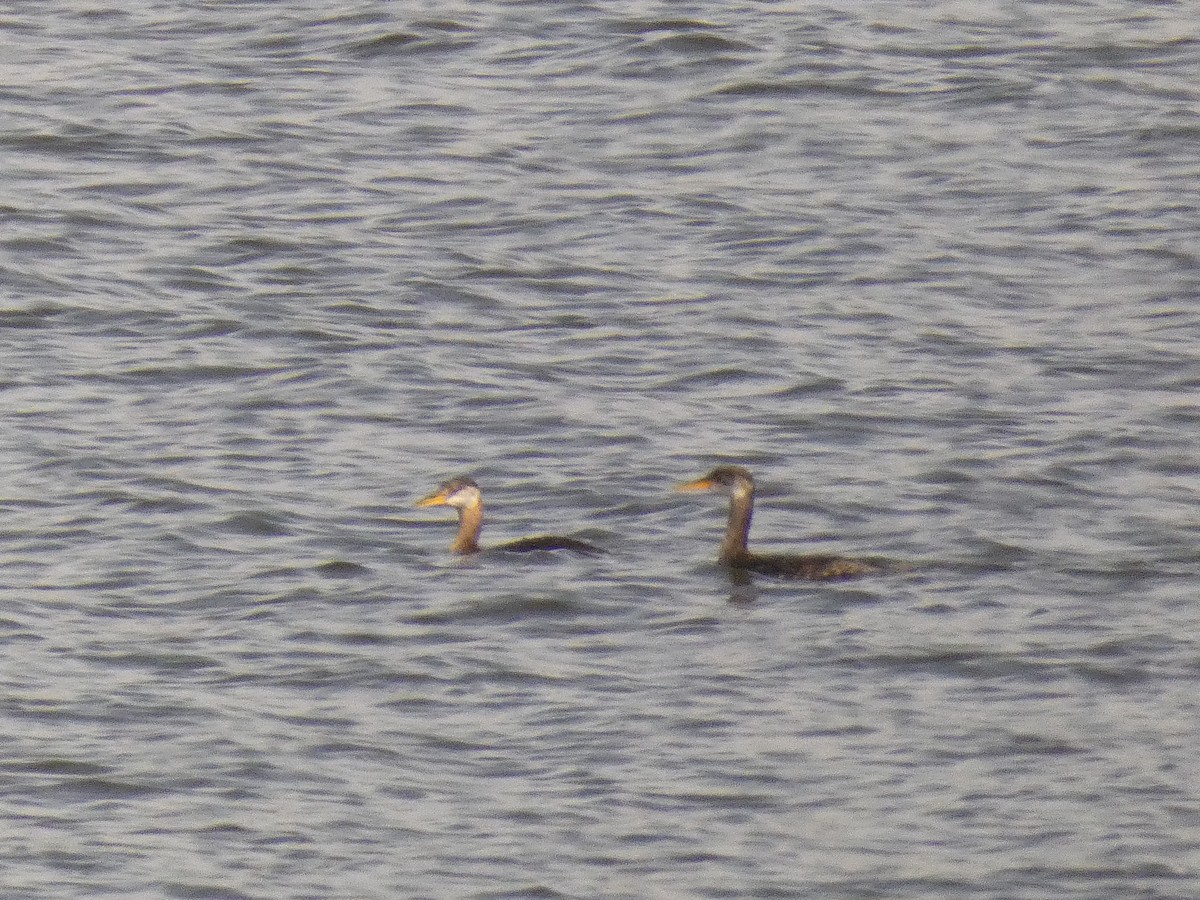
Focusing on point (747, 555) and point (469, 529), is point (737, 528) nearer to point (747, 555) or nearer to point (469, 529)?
point (747, 555)

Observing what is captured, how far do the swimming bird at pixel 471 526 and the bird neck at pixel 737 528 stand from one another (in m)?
0.57

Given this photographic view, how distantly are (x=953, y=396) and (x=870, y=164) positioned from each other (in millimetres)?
4670

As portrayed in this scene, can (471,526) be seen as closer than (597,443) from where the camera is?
Yes

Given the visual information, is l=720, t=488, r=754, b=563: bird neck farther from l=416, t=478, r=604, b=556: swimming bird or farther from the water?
l=416, t=478, r=604, b=556: swimming bird

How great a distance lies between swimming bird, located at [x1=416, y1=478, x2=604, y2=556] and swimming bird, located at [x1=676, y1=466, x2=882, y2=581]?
596 millimetres

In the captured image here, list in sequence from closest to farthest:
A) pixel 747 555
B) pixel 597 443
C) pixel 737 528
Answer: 1. pixel 747 555
2. pixel 737 528
3. pixel 597 443

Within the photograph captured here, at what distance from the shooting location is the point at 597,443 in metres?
14.8

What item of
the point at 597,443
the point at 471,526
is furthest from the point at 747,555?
the point at 597,443

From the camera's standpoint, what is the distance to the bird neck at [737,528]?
13.2 metres

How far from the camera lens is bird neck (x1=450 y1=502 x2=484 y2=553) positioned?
13.1 metres

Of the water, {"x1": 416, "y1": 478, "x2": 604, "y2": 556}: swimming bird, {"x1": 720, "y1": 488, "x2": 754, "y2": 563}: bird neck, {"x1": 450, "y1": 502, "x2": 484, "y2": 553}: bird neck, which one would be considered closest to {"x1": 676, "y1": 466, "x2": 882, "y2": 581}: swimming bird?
{"x1": 720, "y1": 488, "x2": 754, "y2": 563}: bird neck

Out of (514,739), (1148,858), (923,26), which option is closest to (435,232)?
(923,26)

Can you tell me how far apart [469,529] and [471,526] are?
2 centimetres

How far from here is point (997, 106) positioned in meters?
21.0
